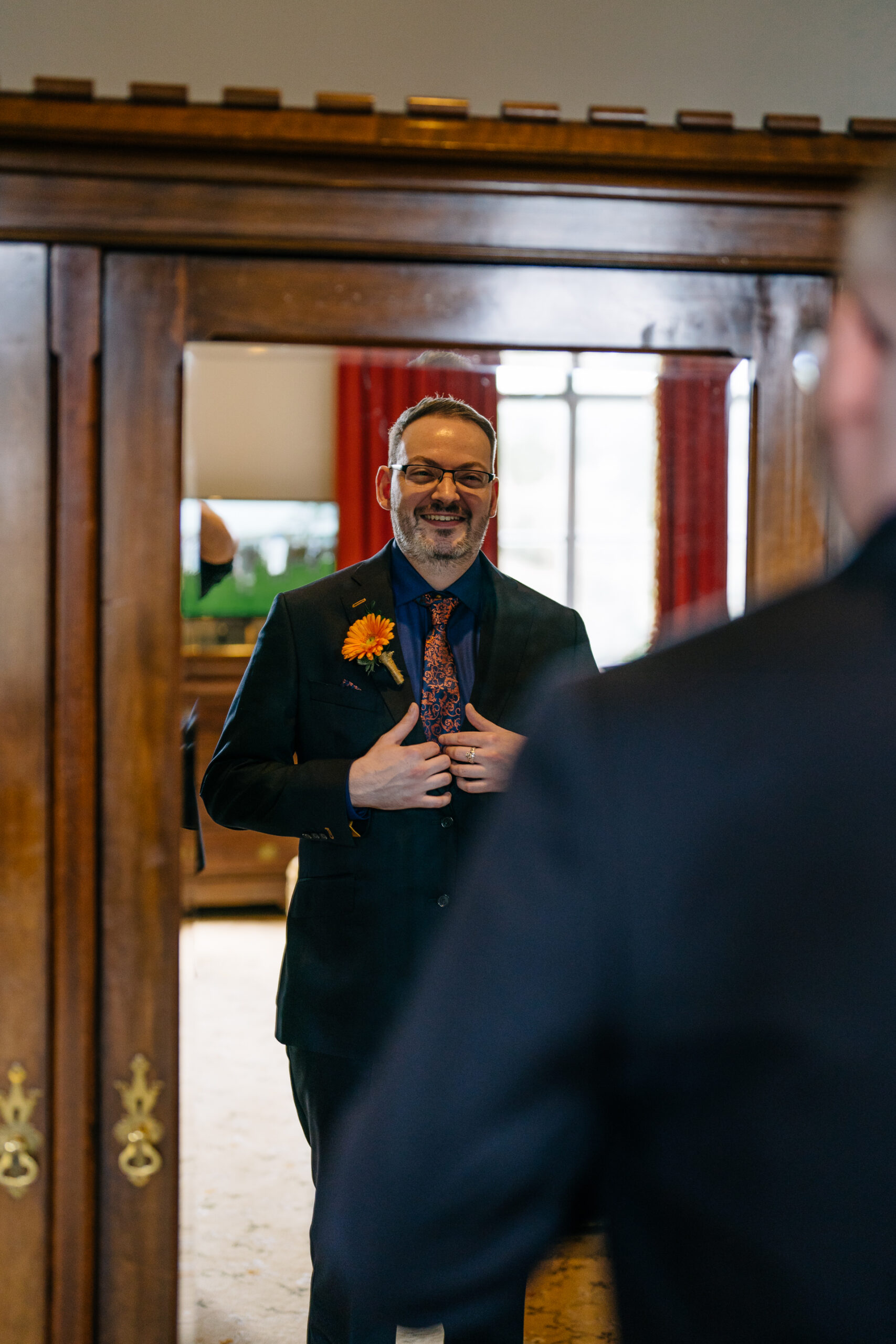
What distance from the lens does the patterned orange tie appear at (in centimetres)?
101

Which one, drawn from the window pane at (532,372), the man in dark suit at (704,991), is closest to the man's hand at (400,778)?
the window pane at (532,372)

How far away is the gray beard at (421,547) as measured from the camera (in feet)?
3.33

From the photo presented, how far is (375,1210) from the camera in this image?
468 millimetres

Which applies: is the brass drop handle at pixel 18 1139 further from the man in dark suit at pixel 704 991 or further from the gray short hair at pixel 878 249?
the gray short hair at pixel 878 249

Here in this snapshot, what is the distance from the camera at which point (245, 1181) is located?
0.99 m

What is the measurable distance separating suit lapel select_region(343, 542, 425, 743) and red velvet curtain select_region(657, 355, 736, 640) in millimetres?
261

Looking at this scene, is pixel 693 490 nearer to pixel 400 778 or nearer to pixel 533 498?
pixel 533 498

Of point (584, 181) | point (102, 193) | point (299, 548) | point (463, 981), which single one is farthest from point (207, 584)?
point (463, 981)

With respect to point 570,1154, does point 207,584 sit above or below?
above

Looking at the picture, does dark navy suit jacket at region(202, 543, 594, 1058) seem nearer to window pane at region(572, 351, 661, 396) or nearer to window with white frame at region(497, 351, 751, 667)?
window with white frame at region(497, 351, 751, 667)

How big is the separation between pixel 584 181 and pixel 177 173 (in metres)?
0.37

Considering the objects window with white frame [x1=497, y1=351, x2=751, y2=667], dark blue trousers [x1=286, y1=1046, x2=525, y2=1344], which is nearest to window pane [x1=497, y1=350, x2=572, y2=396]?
window with white frame [x1=497, y1=351, x2=751, y2=667]

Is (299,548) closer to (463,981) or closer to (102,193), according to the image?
(102,193)

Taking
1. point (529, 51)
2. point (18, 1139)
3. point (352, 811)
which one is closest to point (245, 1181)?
point (18, 1139)
